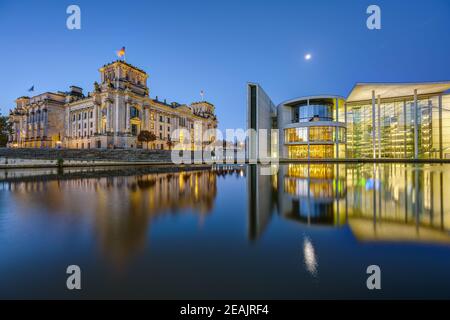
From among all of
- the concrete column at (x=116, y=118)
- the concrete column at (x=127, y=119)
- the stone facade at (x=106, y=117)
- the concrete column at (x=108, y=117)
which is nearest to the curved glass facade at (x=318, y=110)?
the stone facade at (x=106, y=117)

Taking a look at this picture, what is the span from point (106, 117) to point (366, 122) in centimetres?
6477

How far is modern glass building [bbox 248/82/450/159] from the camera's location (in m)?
38.0

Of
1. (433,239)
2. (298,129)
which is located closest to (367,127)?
(298,129)

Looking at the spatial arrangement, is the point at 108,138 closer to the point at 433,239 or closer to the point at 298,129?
the point at 298,129

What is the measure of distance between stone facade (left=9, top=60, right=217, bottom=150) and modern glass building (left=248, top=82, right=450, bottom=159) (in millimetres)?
36317

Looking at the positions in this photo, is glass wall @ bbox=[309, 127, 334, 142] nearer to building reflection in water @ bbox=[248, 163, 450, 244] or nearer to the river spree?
building reflection in water @ bbox=[248, 163, 450, 244]

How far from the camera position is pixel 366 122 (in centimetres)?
4494

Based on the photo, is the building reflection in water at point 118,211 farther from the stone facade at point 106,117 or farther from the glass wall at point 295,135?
the stone facade at point 106,117

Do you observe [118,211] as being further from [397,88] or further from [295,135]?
[397,88]

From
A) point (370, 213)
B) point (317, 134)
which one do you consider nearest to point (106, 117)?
point (317, 134)

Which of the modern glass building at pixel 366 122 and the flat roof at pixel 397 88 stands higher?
the flat roof at pixel 397 88

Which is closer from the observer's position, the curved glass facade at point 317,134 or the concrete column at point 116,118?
the curved glass facade at point 317,134

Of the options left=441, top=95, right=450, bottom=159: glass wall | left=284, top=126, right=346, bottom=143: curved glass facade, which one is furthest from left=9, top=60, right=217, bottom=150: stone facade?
left=441, top=95, right=450, bottom=159: glass wall

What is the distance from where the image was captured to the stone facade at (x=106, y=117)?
55.7 m
